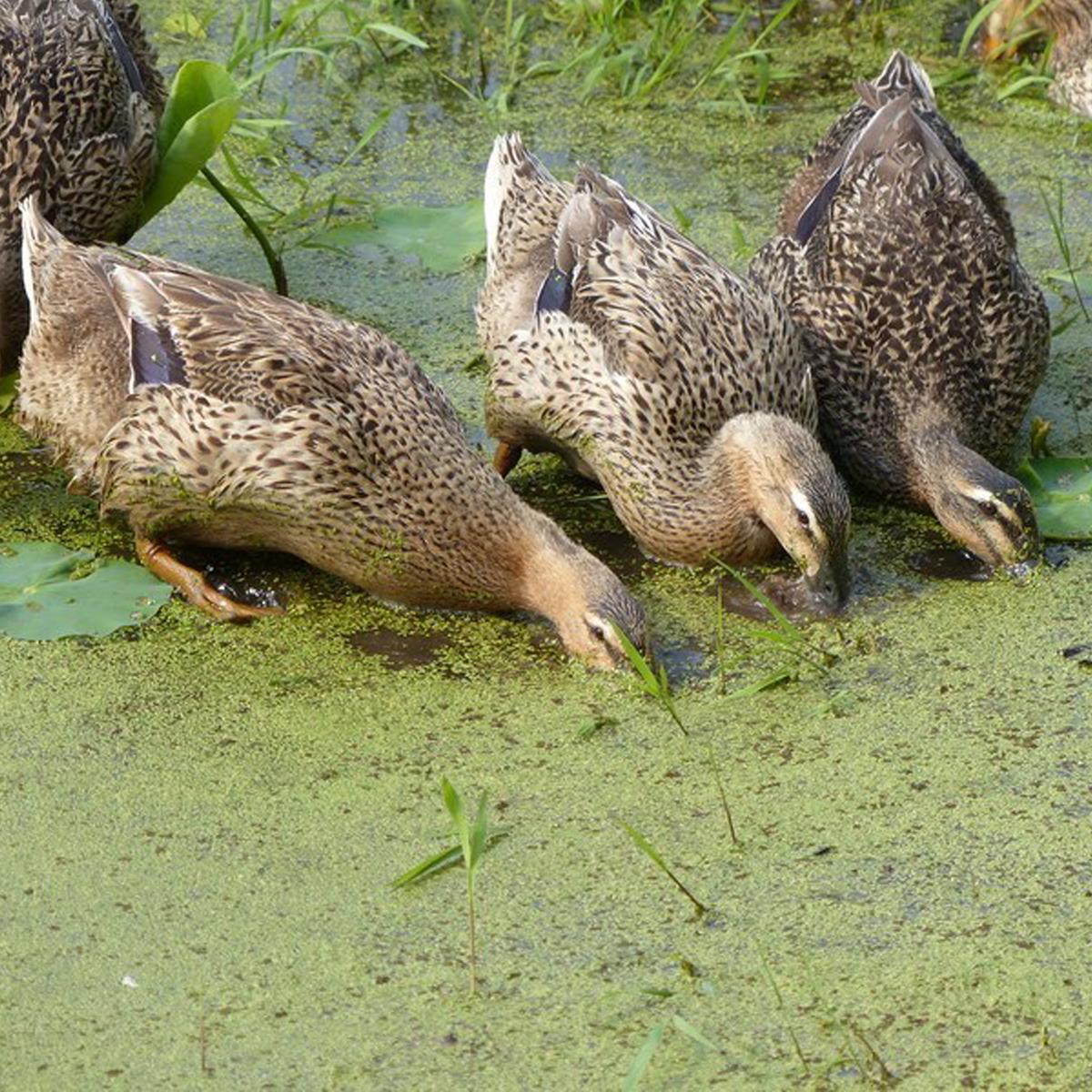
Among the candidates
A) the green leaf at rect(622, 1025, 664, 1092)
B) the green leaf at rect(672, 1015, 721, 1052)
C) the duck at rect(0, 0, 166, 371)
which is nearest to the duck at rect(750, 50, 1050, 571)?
the duck at rect(0, 0, 166, 371)

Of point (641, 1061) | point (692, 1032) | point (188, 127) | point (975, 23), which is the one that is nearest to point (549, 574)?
point (692, 1032)

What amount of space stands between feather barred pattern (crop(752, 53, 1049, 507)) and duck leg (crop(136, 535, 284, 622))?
1.80 meters

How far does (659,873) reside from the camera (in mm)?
4543

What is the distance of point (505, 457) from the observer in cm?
633

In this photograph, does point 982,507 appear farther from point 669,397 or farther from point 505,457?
point 505,457

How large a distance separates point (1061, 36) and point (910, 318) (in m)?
2.97

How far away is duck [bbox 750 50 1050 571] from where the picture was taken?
6.12m

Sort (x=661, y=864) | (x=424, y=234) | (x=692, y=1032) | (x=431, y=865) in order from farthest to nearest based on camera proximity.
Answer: (x=424, y=234)
(x=431, y=865)
(x=661, y=864)
(x=692, y=1032)

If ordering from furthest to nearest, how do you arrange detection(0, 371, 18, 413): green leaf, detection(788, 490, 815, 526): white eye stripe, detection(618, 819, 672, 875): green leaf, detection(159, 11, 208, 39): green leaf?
detection(159, 11, 208, 39): green leaf → detection(0, 371, 18, 413): green leaf → detection(788, 490, 815, 526): white eye stripe → detection(618, 819, 672, 875): green leaf

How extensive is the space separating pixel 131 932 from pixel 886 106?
3.69 metres

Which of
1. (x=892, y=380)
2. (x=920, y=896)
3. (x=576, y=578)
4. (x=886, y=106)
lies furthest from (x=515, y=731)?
(x=886, y=106)

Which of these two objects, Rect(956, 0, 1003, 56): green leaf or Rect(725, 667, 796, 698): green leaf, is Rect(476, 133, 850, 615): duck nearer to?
Rect(725, 667, 796, 698): green leaf

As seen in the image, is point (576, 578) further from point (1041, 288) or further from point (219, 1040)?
point (1041, 288)

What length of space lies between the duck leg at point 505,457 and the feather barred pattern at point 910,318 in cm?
91
